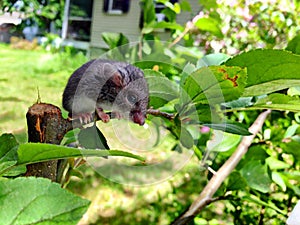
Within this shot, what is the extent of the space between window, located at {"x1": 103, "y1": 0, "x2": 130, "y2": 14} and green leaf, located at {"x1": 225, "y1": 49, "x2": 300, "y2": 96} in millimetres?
7823

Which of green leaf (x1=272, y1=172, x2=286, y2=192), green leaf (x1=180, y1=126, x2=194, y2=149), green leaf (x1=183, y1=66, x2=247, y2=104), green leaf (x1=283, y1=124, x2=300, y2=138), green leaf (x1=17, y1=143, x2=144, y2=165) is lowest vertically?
green leaf (x1=272, y1=172, x2=286, y2=192)

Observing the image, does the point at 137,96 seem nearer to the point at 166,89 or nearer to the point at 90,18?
the point at 166,89

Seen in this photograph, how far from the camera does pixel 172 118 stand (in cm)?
29

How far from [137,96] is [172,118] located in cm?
4

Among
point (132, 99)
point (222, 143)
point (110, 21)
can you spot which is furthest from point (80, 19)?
point (132, 99)

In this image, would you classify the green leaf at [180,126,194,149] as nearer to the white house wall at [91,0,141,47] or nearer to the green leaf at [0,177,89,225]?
the green leaf at [0,177,89,225]

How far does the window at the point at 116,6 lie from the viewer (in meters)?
7.89

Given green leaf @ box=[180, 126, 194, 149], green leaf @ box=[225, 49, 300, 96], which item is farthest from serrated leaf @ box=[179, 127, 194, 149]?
green leaf @ box=[225, 49, 300, 96]

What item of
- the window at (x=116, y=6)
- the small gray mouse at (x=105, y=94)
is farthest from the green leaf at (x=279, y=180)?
the window at (x=116, y=6)

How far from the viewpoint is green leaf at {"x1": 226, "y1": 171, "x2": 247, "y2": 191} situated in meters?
0.53

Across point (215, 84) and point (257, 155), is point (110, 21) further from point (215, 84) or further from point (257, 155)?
point (215, 84)

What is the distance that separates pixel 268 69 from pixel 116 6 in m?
8.12

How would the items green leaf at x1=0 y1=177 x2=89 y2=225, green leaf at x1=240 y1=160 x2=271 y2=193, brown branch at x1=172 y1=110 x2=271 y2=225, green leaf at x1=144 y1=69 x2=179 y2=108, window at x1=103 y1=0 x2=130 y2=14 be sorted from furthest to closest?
1. window at x1=103 y1=0 x2=130 y2=14
2. green leaf at x1=240 y1=160 x2=271 y2=193
3. brown branch at x1=172 y1=110 x2=271 y2=225
4. green leaf at x1=144 y1=69 x2=179 y2=108
5. green leaf at x1=0 y1=177 x2=89 y2=225

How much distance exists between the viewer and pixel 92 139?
0.83ft
